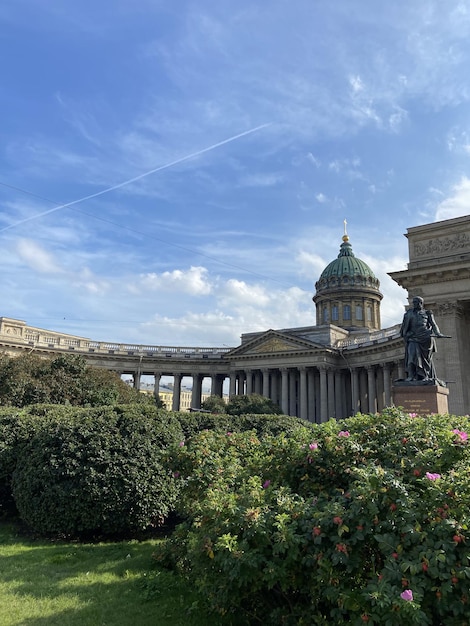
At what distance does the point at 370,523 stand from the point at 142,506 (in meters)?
8.23

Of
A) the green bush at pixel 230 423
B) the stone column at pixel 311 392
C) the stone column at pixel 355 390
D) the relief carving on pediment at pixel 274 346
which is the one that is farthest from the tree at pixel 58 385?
the stone column at pixel 311 392

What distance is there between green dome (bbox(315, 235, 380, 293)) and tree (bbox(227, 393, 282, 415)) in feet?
120

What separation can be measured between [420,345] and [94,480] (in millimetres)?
11908

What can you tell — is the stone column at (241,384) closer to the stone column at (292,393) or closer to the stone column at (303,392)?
the stone column at (292,393)

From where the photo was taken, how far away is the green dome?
83.4 meters

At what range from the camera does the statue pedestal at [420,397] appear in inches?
646

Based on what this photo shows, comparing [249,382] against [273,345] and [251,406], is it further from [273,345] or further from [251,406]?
[251,406]

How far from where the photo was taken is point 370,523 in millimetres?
5098

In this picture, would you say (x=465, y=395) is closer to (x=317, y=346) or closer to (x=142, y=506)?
(x=142, y=506)

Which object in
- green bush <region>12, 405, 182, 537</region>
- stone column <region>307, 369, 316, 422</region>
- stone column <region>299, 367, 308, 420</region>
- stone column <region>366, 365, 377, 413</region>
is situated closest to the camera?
green bush <region>12, 405, 182, 537</region>

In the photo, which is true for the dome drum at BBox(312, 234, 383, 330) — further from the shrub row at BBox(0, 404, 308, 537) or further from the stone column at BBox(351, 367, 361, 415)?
the shrub row at BBox(0, 404, 308, 537)

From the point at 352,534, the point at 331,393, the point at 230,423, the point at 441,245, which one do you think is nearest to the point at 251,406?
the point at 331,393

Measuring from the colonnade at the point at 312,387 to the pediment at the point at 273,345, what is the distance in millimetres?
2403

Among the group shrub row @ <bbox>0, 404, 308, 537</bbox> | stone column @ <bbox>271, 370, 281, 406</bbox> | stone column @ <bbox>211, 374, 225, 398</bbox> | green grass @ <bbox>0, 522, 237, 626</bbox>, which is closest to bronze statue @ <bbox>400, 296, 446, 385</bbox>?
shrub row @ <bbox>0, 404, 308, 537</bbox>
